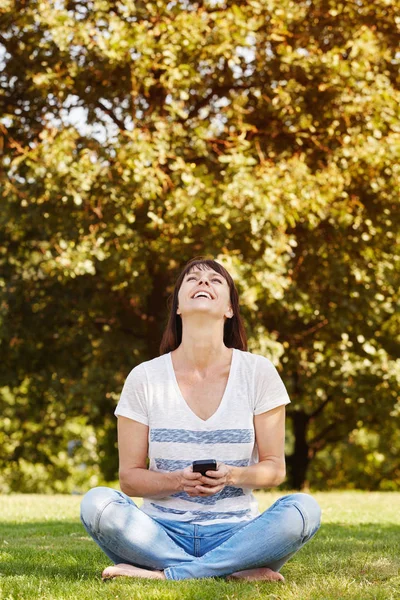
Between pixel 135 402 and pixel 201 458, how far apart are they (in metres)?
0.45

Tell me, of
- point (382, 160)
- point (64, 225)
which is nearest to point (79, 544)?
point (64, 225)

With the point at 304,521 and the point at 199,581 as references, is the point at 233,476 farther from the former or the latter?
the point at 199,581

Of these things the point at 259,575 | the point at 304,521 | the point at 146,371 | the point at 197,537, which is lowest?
the point at 259,575

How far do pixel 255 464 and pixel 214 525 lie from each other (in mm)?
359

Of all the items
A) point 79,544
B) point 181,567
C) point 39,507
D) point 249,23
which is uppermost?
point 249,23

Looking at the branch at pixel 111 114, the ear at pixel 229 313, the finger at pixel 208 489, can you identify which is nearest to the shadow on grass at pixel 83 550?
the finger at pixel 208 489

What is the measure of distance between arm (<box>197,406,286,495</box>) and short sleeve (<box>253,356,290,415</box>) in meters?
0.03

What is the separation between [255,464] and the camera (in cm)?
422

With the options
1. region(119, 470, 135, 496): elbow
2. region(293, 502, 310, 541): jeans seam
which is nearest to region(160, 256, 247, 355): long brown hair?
region(119, 470, 135, 496): elbow

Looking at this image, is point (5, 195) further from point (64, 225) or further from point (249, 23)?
point (249, 23)

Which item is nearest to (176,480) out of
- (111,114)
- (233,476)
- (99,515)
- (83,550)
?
(233,476)

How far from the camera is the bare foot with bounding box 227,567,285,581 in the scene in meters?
4.06

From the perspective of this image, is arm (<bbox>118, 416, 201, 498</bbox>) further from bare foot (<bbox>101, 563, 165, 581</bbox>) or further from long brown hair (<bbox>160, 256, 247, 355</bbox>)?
long brown hair (<bbox>160, 256, 247, 355</bbox>)

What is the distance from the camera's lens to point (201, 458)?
4223 millimetres
